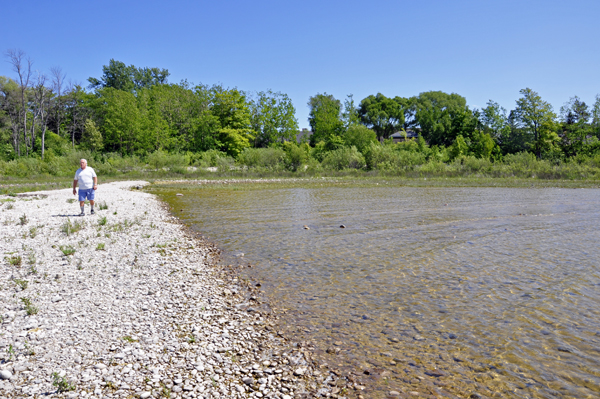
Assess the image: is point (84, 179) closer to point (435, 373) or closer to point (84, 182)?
point (84, 182)

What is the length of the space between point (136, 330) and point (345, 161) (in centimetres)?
5290

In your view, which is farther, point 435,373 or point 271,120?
point 271,120

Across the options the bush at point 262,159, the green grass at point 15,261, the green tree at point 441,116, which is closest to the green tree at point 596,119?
the green tree at point 441,116

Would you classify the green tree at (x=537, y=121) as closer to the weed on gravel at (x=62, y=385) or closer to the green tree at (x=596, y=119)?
the green tree at (x=596, y=119)

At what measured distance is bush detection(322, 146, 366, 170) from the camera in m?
56.9

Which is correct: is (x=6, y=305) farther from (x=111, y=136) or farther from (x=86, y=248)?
(x=111, y=136)

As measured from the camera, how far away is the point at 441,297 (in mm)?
7473

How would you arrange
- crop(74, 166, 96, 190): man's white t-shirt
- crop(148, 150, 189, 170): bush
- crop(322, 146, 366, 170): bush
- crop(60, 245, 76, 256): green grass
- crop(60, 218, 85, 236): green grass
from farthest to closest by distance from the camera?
crop(322, 146, 366, 170): bush, crop(148, 150, 189, 170): bush, crop(74, 166, 96, 190): man's white t-shirt, crop(60, 218, 85, 236): green grass, crop(60, 245, 76, 256): green grass

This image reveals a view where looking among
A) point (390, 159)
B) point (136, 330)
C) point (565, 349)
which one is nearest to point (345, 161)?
point (390, 159)

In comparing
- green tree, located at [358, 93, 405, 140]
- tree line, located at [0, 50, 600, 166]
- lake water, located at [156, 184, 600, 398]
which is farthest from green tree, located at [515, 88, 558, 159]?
lake water, located at [156, 184, 600, 398]

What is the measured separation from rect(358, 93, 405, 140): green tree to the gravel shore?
322 ft

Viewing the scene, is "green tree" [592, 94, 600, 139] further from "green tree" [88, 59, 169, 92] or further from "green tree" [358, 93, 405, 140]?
"green tree" [88, 59, 169, 92]

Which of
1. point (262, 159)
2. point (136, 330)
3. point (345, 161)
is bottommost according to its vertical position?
point (136, 330)

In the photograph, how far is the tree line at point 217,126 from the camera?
65188 mm
